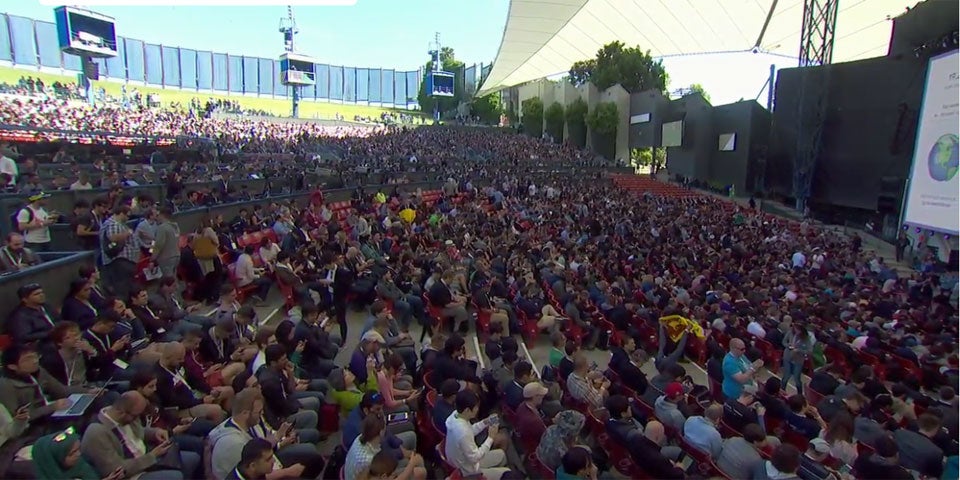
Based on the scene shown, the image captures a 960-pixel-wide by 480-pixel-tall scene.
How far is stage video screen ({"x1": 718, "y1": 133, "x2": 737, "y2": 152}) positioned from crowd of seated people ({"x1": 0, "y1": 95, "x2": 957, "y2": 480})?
21082 mm

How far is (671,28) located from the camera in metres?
46.9

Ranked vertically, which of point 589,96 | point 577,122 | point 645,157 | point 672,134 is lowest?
point 645,157

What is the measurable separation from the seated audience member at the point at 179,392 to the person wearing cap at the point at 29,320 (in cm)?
105

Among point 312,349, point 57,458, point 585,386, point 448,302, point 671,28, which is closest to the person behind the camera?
point 57,458

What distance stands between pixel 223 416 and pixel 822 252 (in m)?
16.1

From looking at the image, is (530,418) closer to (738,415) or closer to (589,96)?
(738,415)

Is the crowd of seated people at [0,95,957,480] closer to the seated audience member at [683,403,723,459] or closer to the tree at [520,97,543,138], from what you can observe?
the seated audience member at [683,403,723,459]

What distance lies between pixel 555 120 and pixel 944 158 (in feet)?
129

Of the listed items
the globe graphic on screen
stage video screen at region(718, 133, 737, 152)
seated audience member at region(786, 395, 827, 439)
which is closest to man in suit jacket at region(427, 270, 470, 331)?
seated audience member at region(786, 395, 827, 439)

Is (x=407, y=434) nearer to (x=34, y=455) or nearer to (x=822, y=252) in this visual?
(x=34, y=455)

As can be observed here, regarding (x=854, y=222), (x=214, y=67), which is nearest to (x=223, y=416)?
(x=854, y=222)

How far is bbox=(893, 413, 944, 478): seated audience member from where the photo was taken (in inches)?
174

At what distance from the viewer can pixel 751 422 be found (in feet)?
14.9

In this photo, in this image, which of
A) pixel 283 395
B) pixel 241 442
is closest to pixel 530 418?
pixel 283 395
